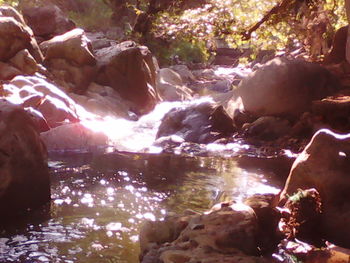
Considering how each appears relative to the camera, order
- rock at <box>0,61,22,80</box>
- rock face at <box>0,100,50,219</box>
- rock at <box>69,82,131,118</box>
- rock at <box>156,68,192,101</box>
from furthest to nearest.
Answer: rock at <box>156,68,192,101</box> → rock at <box>69,82,131,118</box> → rock at <box>0,61,22,80</box> → rock face at <box>0,100,50,219</box>

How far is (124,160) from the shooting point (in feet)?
34.2

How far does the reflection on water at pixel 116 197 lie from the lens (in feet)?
17.4

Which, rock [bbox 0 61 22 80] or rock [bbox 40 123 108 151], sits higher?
rock [bbox 0 61 22 80]

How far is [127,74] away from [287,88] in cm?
771

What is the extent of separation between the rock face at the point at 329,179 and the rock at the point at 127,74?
12748mm

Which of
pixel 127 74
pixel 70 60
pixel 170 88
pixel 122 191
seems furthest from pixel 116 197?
pixel 170 88

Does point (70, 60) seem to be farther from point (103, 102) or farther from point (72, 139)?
point (72, 139)

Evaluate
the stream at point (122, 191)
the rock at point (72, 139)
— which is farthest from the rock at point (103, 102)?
the rock at point (72, 139)

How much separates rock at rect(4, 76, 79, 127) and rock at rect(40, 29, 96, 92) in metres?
3.69

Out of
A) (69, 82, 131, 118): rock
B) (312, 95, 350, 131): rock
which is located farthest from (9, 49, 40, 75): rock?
(312, 95, 350, 131): rock

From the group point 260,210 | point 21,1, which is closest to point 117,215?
point 260,210

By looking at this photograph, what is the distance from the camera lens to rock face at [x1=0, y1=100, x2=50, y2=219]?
20.3 ft

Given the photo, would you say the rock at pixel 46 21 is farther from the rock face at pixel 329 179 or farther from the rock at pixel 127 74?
the rock face at pixel 329 179

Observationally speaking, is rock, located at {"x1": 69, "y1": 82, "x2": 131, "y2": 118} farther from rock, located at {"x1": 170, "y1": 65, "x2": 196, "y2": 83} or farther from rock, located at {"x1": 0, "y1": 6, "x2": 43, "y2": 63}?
rock, located at {"x1": 170, "y1": 65, "x2": 196, "y2": 83}
